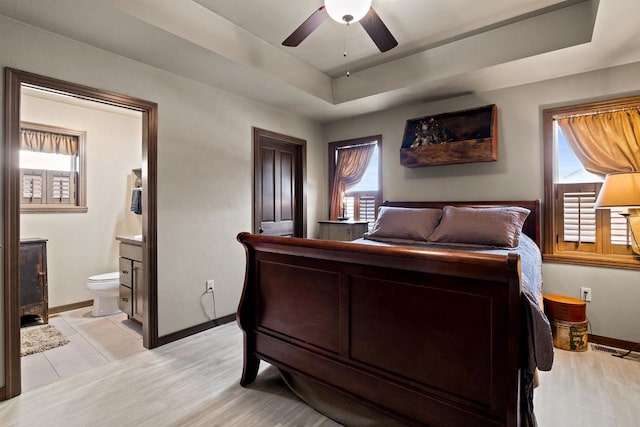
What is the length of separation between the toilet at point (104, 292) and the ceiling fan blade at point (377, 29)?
11.6 ft

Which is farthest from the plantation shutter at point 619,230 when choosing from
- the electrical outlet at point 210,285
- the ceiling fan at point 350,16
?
the electrical outlet at point 210,285

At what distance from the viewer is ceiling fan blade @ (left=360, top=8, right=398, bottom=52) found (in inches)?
75.3

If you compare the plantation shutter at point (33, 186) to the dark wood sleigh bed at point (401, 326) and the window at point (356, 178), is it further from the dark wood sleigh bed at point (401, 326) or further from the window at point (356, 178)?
the window at point (356, 178)

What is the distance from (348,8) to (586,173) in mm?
2608

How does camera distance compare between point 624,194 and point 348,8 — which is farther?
point 624,194

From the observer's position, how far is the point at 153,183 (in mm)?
2744

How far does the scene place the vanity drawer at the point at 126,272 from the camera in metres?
3.23

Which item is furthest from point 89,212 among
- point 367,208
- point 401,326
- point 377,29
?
point 401,326

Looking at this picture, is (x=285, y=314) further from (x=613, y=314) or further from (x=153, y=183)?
(x=613, y=314)

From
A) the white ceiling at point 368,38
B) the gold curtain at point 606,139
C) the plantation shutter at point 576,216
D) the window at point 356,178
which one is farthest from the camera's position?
the window at point 356,178

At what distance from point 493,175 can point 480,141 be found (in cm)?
42

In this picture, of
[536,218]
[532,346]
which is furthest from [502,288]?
[536,218]

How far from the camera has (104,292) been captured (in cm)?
350

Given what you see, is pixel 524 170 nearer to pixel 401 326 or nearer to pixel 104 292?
pixel 401 326
